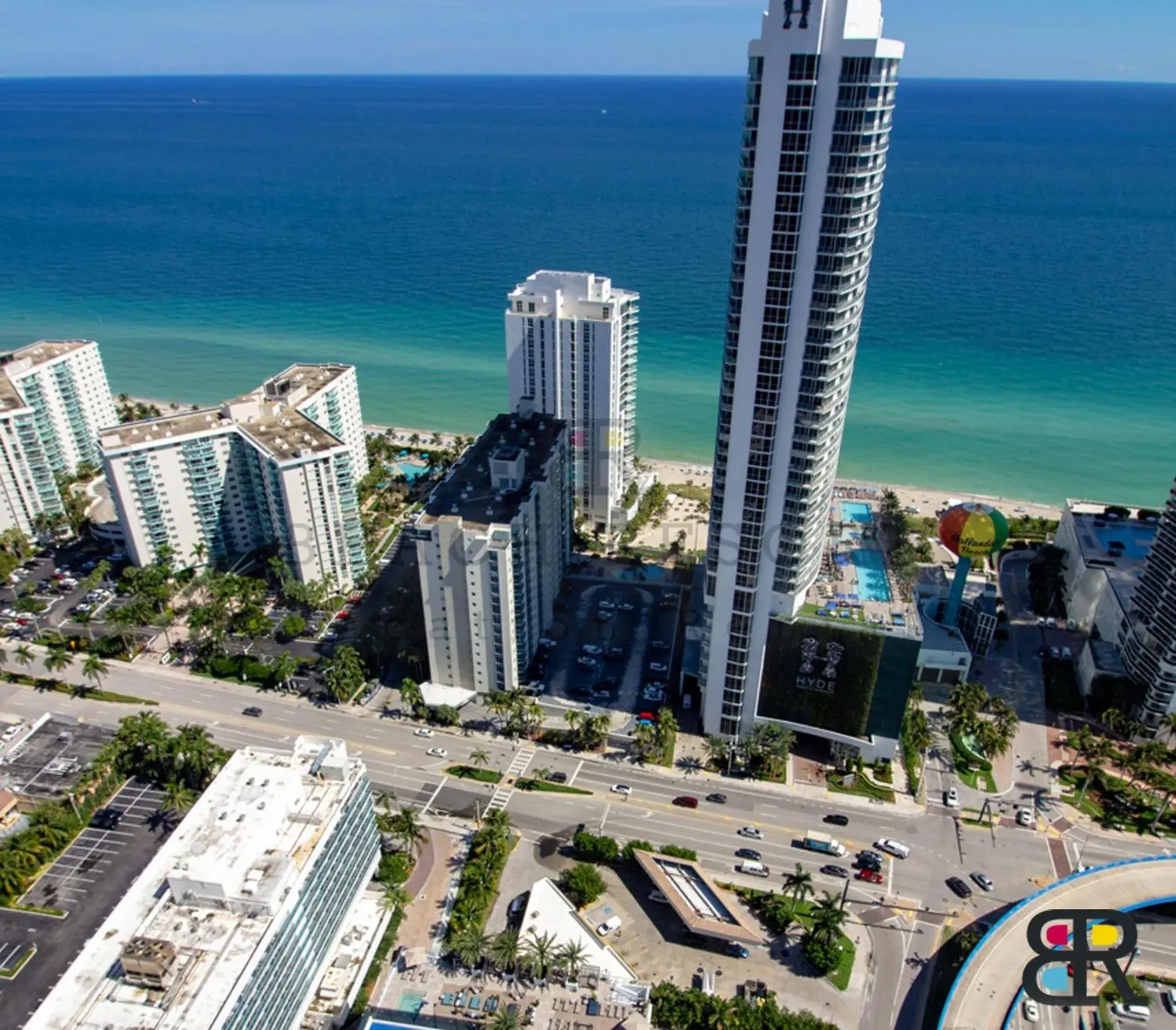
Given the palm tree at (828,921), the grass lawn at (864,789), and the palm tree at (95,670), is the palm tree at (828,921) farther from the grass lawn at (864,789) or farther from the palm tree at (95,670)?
the palm tree at (95,670)

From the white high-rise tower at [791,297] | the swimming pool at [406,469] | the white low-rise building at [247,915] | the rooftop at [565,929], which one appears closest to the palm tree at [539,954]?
the rooftop at [565,929]

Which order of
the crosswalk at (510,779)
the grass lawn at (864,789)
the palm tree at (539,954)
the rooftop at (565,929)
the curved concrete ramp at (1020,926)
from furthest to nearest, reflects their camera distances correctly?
the grass lawn at (864,789)
the crosswalk at (510,779)
the rooftop at (565,929)
the palm tree at (539,954)
the curved concrete ramp at (1020,926)

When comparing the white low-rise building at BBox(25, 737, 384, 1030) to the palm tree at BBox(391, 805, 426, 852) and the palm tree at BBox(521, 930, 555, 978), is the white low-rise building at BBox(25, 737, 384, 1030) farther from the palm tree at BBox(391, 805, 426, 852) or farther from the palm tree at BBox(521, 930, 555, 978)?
the palm tree at BBox(521, 930, 555, 978)

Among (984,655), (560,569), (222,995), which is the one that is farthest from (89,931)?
(984,655)

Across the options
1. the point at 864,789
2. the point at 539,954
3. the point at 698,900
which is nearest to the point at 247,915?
the point at 539,954

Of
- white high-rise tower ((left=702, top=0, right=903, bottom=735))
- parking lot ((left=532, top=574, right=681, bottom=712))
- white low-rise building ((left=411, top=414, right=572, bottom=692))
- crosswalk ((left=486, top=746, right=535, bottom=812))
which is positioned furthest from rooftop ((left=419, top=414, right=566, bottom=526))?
crosswalk ((left=486, top=746, right=535, bottom=812))

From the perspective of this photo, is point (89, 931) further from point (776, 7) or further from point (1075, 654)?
point (1075, 654)
